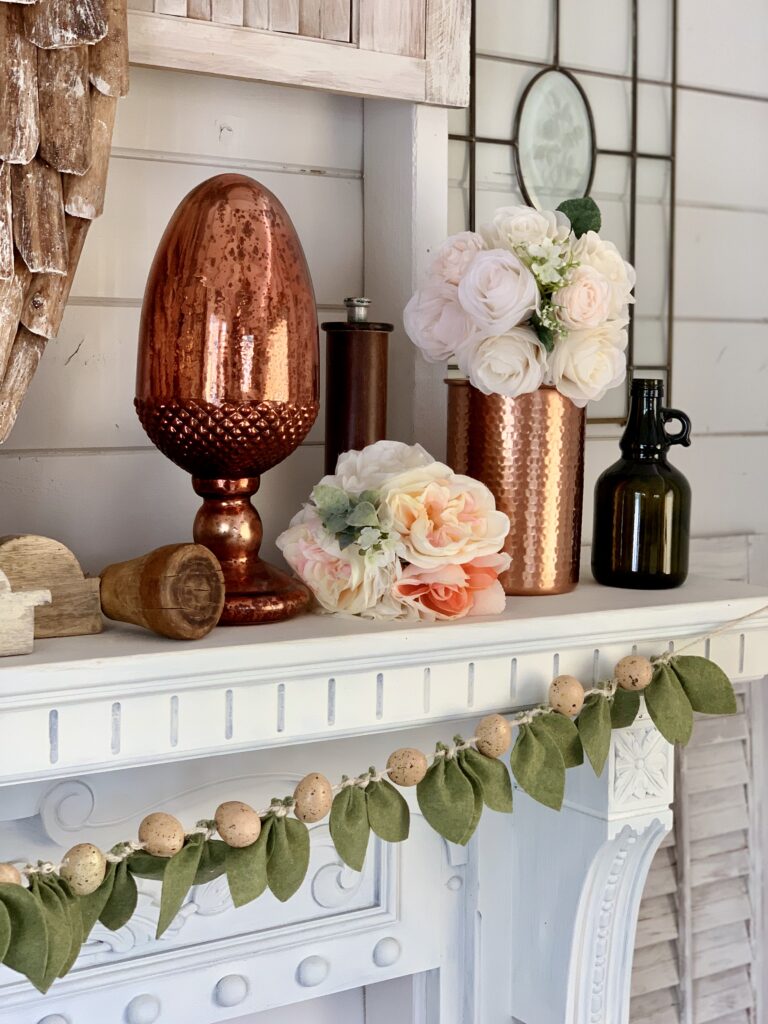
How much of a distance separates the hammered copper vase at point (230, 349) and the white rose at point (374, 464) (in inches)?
2.3

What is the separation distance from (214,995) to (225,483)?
A: 504 mm

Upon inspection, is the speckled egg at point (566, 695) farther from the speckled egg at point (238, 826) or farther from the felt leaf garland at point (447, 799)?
the speckled egg at point (238, 826)

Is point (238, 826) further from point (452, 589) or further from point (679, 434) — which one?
point (679, 434)

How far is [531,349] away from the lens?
89cm

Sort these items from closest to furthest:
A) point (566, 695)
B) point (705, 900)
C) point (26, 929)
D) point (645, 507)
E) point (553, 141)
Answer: point (26, 929) → point (566, 695) → point (645, 507) → point (553, 141) → point (705, 900)

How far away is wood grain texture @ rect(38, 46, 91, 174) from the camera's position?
2.44 feet

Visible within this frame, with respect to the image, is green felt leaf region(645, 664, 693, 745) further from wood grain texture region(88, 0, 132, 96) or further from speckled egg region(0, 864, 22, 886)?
wood grain texture region(88, 0, 132, 96)

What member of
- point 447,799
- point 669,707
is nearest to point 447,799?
point 447,799

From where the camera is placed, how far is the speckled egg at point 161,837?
0.71m

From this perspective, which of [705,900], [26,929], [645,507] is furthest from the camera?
[705,900]

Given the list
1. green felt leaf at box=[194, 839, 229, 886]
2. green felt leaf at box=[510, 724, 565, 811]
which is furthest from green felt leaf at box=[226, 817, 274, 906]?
green felt leaf at box=[510, 724, 565, 811]

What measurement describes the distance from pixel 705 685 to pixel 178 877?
0.47 metres

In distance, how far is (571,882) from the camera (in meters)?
1.06

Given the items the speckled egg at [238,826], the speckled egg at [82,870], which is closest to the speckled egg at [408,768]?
the speckled egg at [238,826]
